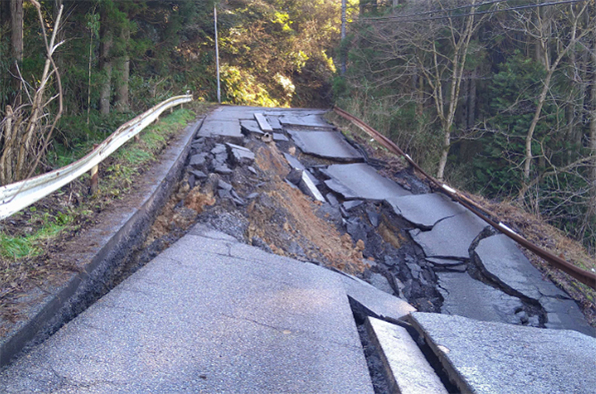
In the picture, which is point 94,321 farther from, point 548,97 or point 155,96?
point 548,97

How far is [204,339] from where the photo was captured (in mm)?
3287

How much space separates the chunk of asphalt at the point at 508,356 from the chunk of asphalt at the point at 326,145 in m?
7.36

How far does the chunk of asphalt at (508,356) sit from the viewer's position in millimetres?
3076

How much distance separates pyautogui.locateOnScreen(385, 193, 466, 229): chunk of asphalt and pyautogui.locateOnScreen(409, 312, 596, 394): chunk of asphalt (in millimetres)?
4166

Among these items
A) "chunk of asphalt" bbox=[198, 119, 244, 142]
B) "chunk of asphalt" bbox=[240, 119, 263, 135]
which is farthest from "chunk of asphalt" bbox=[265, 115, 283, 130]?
"chunk of asphalt" bbox=[198, 119, 244, 142]

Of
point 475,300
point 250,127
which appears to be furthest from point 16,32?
point 475,300

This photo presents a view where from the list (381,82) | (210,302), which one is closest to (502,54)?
(381,82)

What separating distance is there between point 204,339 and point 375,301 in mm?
2048

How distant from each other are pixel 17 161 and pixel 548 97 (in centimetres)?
1981

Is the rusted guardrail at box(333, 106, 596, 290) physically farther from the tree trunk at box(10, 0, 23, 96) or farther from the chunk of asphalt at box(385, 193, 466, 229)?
the tree trunk at box(10, 0, 23, 96)

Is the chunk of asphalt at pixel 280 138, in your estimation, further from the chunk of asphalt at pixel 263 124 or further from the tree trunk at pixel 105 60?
the tree trunk at pixel 105 60

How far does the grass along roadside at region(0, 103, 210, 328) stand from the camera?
344 centimetres

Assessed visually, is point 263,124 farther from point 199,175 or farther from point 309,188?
point 199,175

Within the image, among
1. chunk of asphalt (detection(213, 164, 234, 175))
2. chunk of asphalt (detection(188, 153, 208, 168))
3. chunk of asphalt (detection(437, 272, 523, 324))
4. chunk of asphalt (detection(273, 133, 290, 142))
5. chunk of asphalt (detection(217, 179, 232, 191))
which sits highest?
chunk of asphalt (detection(273, 133, 290, 142))
